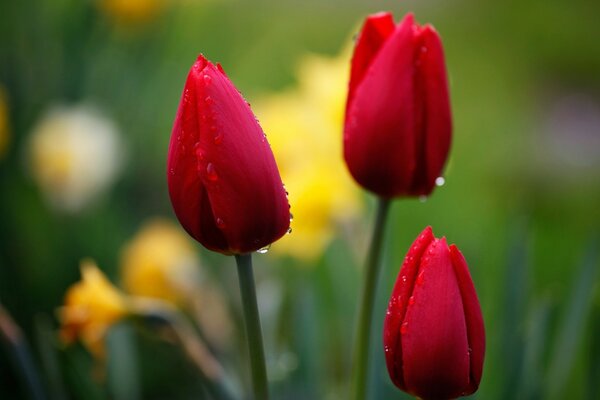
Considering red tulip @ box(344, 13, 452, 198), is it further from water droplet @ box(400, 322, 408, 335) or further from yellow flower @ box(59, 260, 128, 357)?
yellow flower @ box(59, 260, 128, 357)

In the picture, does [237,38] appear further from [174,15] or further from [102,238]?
[102,238]

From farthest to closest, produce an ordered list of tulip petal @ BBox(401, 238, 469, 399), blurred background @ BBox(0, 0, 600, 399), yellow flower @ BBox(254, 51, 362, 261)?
yellow flower @ BBox(254, 51, 362, 261) → blurred background @ BBox(0, 0, 600, 399) → tulip petal @ BBox(401, 238, 469, 399)

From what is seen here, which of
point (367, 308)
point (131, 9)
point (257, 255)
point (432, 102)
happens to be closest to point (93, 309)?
point (367, 308)

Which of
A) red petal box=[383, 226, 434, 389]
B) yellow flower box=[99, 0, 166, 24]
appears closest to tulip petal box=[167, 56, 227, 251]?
red petal box=[383, 226, 434, 389]

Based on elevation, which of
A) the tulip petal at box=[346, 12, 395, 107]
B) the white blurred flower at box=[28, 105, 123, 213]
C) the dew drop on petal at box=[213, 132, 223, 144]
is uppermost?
the white blurred flower at box=[28, 105, 123, 213]

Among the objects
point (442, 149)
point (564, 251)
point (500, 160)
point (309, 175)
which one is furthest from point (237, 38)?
point (442, 149)

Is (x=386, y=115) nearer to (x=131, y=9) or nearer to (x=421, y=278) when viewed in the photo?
(x=421, y=278)

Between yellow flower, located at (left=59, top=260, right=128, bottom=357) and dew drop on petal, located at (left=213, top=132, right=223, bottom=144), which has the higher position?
dew drop on petal, located at (left=213, top=132, right=223, bottom=144)

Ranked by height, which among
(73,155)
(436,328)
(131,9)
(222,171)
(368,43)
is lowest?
(436,328)
